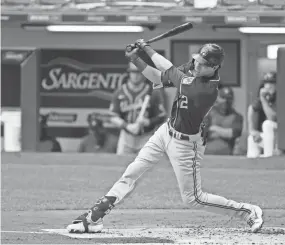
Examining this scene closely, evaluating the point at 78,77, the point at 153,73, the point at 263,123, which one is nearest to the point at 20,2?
the point at 78,77

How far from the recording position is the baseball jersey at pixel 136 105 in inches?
484

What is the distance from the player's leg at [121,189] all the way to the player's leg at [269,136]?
621cm

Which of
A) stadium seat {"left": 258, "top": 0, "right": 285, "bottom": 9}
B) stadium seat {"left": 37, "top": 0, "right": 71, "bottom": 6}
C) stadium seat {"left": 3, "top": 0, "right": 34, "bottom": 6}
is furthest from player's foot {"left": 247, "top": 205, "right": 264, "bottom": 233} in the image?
stadium seat {"left": 3, "top": 0, "right": 34, "bottom": 6}

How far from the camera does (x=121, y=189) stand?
256 inches

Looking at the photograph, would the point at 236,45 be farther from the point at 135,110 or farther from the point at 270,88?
the point at 135,110

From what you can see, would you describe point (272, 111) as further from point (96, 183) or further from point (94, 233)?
point (94, 233)

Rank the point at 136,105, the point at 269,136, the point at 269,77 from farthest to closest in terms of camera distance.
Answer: the point at 269,77 → the point at 269,136 → the point at 136,105

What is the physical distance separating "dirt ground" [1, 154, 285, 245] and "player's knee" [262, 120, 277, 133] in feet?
1.92

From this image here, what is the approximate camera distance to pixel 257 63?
14.0 meters

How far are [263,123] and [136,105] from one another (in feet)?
5.84

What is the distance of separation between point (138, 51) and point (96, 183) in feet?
13.6

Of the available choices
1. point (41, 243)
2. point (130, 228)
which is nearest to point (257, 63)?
point (130, 228)

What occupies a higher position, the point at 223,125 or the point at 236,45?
the point at 236,45

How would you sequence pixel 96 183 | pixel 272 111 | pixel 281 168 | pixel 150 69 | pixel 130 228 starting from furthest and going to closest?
pixel 272 111, pixel 281 168, pixel 96 183, pixel 130 228, pixel 150 69
